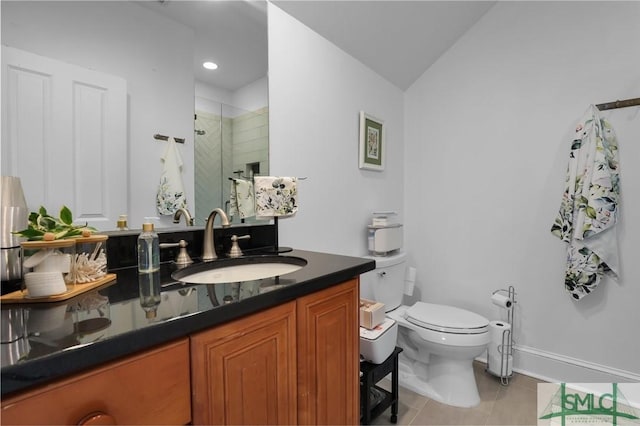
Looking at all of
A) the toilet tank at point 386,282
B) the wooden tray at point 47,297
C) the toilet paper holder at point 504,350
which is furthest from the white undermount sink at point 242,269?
the toilet paper holder at point 504,350

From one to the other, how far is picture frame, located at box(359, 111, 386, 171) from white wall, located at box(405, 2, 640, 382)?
16.1 inches

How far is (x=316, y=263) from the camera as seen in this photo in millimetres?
1088

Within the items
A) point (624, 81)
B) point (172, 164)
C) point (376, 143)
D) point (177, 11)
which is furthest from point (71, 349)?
point (624, 81)

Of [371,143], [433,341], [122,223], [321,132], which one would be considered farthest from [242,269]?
[371,143]

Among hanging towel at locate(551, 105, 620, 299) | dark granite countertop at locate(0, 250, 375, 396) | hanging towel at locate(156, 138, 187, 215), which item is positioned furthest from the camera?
hanging towel at locate(551, 105, 620, 299)

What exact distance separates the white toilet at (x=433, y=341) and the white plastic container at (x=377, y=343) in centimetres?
32

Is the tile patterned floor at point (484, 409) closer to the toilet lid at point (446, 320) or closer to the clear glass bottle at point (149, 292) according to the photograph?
the toilet lid at point (446, 320)

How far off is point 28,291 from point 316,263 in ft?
2.43

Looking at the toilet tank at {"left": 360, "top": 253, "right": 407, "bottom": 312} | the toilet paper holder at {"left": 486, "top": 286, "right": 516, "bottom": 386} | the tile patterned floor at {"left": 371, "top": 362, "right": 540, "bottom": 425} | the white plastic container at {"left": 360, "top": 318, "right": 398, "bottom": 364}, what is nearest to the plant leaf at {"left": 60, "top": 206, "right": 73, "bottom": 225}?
the white plastic container at {"left": 360, "top": 318, "right": 398, "bottom": 364}

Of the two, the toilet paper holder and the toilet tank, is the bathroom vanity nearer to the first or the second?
the toilet tank

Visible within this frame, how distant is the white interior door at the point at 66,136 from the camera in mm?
846

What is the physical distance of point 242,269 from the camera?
121 centimetres

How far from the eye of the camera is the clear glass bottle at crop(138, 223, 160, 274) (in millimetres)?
946

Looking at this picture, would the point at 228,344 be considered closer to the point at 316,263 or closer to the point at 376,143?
the point at 316,263
